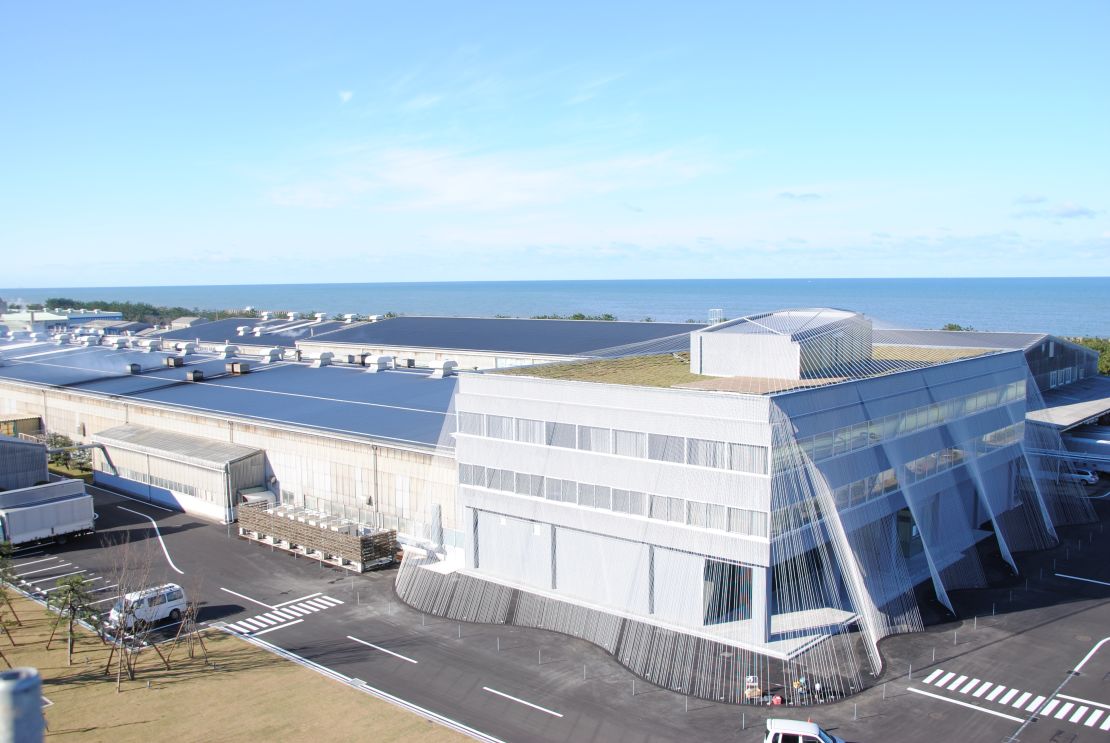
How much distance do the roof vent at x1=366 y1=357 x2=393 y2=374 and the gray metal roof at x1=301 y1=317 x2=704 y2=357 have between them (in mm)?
7384

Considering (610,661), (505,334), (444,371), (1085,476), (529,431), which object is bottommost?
(610,661)

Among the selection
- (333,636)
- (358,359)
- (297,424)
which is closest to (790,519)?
(333,636)

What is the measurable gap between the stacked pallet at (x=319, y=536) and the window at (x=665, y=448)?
1406cm

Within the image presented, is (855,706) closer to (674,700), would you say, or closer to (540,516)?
(674,700)

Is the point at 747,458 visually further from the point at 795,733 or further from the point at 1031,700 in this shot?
the point at 1031,700

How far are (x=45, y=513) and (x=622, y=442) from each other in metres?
29.3

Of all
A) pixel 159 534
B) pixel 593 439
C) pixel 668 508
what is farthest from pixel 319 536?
pixel 668 508

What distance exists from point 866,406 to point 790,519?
625cm

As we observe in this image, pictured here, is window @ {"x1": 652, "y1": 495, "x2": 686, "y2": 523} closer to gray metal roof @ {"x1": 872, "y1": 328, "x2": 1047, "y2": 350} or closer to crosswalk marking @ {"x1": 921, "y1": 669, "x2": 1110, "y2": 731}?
crosswalk marking @ {"x1": 921, "y1": 669, "x2": 1110, "y2": 731}

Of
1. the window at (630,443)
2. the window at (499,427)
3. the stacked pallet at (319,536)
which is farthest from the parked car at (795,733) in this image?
the stacked pallet at (319,536)

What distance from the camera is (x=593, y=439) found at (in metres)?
30.4

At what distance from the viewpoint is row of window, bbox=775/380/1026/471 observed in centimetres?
2772

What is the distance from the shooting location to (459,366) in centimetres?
6191

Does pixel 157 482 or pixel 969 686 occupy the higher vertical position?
pixel 157 482
